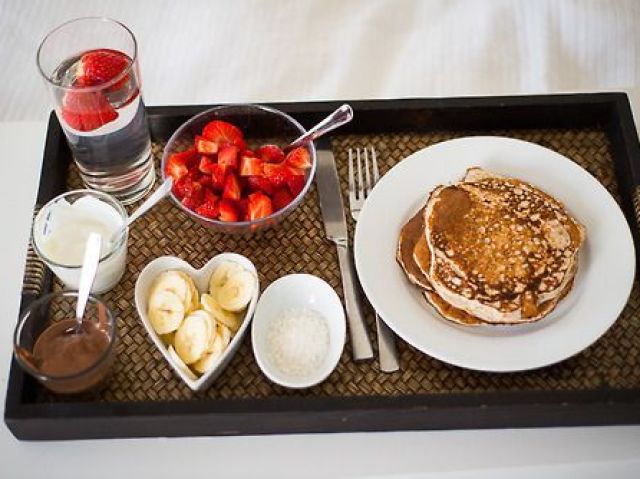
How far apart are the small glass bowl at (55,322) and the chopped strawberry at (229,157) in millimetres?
330

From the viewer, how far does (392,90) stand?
1.93 meters

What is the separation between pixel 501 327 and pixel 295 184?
430mm

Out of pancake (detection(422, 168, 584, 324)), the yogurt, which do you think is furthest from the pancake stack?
the yogurt

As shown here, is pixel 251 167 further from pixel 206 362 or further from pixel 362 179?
pixel 206 362

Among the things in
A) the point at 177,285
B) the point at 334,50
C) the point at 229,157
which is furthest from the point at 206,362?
the point at 334,50

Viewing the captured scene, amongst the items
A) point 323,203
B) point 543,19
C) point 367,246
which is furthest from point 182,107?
point 543,19

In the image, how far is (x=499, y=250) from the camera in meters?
1.34

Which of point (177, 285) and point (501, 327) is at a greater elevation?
point (501, 327)

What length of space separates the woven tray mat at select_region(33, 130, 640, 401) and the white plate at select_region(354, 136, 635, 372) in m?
0.06

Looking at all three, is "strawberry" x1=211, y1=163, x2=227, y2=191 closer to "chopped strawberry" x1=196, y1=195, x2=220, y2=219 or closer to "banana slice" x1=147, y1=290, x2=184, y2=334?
"chopped strawberry" x1=196, y1=195, x2=220, y2=219

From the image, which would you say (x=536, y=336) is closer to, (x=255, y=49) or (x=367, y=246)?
(x=367, y=246)

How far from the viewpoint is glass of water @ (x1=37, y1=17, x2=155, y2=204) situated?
1.41 m

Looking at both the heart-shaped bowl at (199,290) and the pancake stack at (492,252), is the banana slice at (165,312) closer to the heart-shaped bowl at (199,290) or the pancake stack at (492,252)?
the heart-shaped bowl at (199,290)

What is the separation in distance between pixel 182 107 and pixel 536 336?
0.78 metres
